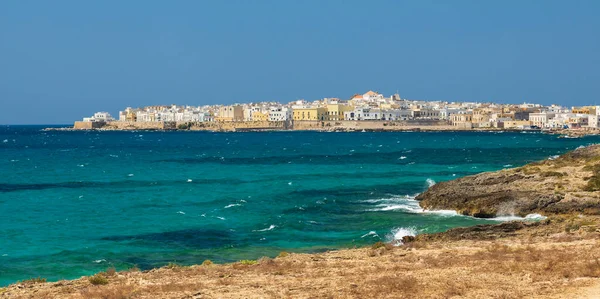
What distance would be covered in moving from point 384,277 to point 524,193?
17.8 meters

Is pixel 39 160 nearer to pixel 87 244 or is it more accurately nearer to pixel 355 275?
pixel 87 244

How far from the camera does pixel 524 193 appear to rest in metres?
31.0

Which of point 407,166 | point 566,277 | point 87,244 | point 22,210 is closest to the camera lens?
point 566,277

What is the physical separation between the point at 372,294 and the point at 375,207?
2057 centimetres

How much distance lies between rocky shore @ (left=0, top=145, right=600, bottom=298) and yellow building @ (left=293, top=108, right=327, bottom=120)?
17154 cm

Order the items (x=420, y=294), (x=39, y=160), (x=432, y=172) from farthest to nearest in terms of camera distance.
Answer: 1. (x=39, y=160)
2. (x=432, y=172)
3. (x=420, y=294)

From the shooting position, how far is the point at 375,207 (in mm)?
33906

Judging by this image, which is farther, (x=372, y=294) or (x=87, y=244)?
(x=87, y=244)

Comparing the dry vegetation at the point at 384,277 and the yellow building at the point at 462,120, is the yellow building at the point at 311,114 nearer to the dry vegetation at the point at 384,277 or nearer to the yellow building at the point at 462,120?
the yellow building at the point at 462,120

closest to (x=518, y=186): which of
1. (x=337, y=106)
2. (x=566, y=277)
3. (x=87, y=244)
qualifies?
(x=87, y=244)

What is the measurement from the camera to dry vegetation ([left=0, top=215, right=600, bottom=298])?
13648 millimetres

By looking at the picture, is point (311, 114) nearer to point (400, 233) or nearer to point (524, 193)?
point (524, 193)

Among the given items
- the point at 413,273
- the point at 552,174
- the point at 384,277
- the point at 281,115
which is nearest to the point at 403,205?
the point at 552,174

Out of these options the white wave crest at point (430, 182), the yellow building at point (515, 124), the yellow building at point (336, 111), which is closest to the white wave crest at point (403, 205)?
the white wave crest at point (430, 182)
